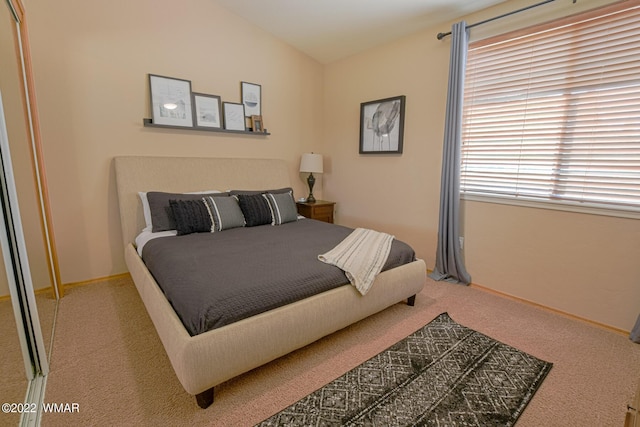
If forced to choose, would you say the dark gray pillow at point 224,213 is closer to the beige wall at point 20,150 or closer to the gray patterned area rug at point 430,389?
the beige wall at point 20,150

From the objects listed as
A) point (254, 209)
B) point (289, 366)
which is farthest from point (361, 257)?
point (254, 209)

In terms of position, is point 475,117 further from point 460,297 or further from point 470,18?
point 460,297

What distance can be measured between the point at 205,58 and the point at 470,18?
2.64 meters

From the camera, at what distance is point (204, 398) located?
1456mm

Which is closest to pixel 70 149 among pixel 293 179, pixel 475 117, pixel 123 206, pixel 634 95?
pixel 123 206

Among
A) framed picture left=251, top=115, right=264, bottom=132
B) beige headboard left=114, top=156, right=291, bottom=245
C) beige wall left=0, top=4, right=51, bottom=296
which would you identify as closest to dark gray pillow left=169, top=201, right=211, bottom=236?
beige headboard left=114, top=156, right=291, bottom=245

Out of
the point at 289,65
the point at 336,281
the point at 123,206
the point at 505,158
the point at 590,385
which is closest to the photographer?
the point at 590,385

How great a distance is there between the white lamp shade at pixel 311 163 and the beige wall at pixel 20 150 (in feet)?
8.60

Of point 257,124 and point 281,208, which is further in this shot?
point 257,124

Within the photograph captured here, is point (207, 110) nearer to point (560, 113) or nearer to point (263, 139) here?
point (263, 139)

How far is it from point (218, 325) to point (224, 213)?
1.52 metres

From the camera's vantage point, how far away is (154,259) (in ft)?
7.05

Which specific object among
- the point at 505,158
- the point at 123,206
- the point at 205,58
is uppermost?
the point at 205,58

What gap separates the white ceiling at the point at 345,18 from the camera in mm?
2730
